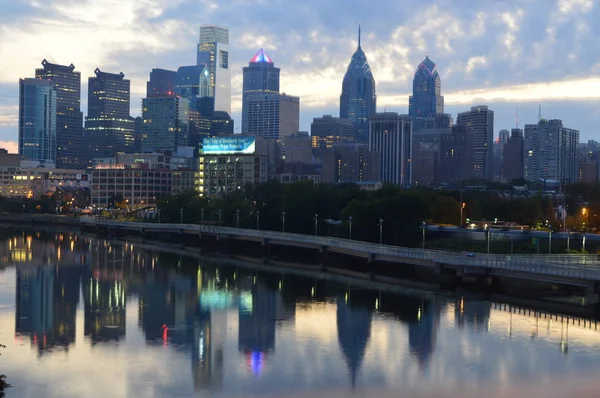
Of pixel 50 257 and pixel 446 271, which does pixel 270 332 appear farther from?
pixel 50 257

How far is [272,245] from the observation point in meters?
124

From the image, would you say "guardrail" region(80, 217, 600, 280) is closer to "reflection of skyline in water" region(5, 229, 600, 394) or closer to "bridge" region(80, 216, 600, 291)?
"bridge" region(80, 216, 600, 291)

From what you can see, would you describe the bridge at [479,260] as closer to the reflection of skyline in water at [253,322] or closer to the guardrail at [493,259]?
the guardrail at [493,259]

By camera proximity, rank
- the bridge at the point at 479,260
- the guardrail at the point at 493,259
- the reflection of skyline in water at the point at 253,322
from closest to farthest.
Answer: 1. the reflection of skyline in water at the point at 253,322
2. the bridge at the point at 479,260
3. the guardrail at the point at 493,259

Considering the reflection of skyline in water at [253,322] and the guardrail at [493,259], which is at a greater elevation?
the guardrail at [493,259]

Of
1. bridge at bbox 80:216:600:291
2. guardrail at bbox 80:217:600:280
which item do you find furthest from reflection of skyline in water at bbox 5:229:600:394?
guardrail at bbox 80:217:600:280

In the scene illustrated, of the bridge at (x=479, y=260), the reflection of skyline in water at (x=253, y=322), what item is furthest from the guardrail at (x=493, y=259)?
the reflection of skyline in water at (x=253, y=322)

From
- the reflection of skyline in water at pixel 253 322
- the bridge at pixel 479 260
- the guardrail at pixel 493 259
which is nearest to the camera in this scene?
the reflection of skyline in water at pixel 253 322

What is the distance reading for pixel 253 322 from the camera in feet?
211

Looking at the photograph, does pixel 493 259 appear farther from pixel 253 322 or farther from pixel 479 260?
pixel 253 322

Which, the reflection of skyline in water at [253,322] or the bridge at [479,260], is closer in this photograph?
the reflection of skyline in water at [253,322]

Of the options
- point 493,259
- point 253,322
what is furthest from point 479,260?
point 253,322

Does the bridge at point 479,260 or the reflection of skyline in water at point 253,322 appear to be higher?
the bridge at point 479,260

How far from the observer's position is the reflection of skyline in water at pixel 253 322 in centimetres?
5072
